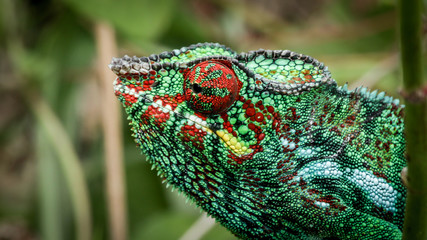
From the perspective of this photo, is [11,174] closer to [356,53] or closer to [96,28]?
[96,28]

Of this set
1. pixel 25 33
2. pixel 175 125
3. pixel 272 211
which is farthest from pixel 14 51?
pixel 272 211

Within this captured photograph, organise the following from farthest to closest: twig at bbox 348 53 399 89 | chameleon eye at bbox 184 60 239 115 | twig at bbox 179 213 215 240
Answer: twig at bbox 348 53 399 89, twig at bbox 179 213 215 240, chameleon eye at bbox 184 60 239 115

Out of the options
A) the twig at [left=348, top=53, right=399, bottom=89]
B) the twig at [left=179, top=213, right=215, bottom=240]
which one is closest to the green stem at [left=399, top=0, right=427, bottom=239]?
the twig at [left=179, top=213, right=215, bottom=240]

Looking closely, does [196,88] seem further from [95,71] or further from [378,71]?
[95,71]

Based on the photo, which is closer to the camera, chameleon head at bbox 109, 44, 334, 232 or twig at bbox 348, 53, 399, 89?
chameleon head at bbox 109, 44, 334, 232

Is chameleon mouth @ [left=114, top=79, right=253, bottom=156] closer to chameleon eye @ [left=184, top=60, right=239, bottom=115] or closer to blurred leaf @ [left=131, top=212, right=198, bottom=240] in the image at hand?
chameleon eye @ [left=184, top=60, right=239, bottom=115]

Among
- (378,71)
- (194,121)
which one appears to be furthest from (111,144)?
A: (378,71)
